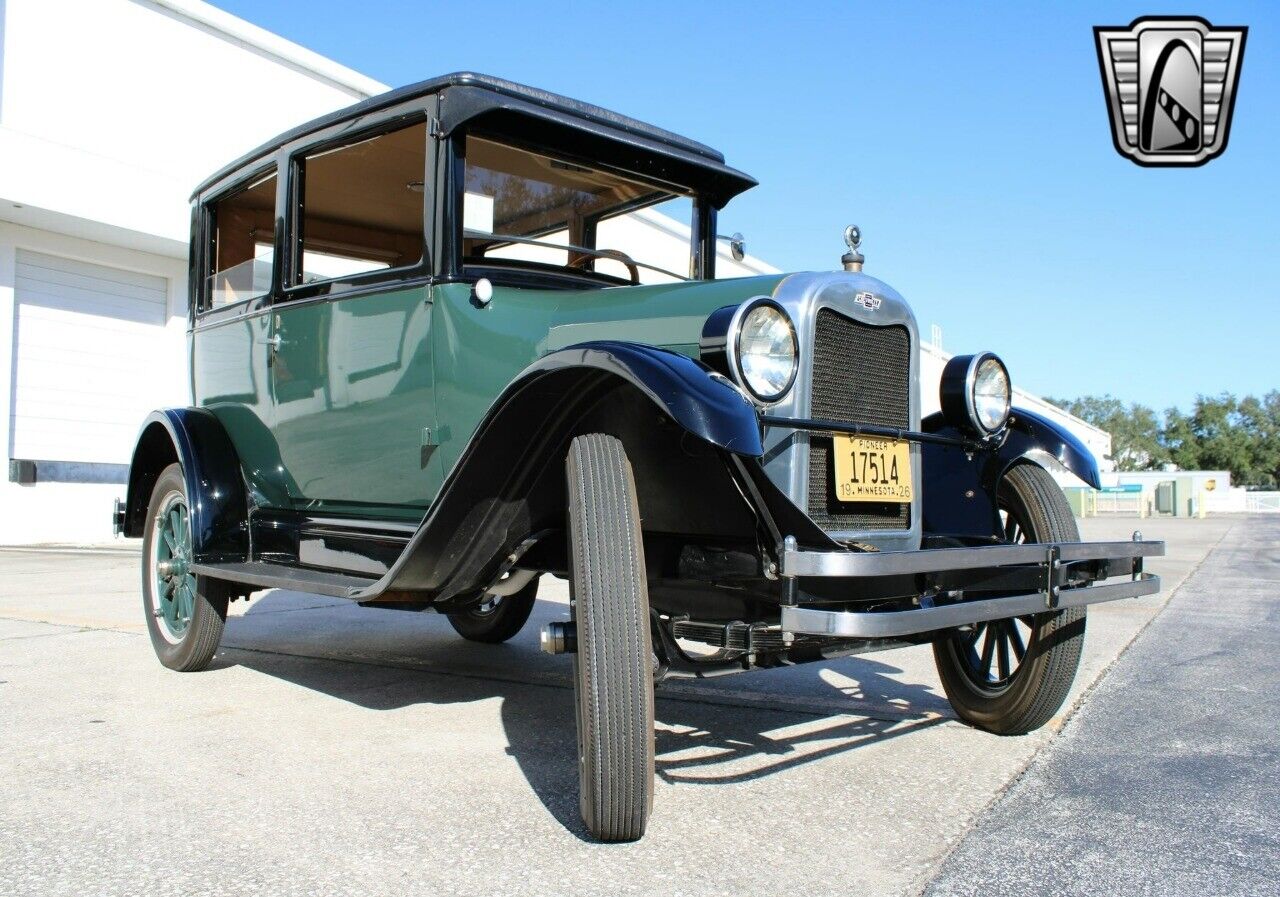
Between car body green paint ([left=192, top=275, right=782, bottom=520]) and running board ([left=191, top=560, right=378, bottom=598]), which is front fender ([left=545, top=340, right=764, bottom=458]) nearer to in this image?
car body green paint ([left=192, top=275, right=782, bottom=520])

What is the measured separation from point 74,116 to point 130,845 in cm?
1318

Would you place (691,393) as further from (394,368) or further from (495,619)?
(495,619)

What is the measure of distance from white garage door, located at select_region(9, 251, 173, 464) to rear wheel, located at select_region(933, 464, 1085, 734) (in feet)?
41.1

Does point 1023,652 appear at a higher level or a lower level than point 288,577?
lower

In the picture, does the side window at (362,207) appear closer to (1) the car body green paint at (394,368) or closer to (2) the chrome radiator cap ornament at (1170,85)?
(1) the car body green paint at (394,368)

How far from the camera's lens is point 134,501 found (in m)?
5.20

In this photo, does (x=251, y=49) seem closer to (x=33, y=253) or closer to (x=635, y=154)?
(x=33, y=253)

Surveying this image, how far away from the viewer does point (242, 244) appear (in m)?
4.85

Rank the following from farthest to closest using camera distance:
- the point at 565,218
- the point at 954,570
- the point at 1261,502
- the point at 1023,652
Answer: the point at 1261,502 < the point at 565,218 < the point at 1023,652 < the point at 954,570

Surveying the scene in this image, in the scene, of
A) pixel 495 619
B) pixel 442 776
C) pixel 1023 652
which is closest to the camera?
pixel 442 776

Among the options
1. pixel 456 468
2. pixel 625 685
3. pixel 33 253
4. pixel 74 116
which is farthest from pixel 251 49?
pixel 625 685

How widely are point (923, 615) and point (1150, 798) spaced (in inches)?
37.2

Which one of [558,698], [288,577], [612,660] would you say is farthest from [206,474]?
[612,660]

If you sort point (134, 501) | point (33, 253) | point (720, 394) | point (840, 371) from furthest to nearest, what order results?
point (33, 253) < point (134, 501) < point (840, 371) < point (720, 394)
